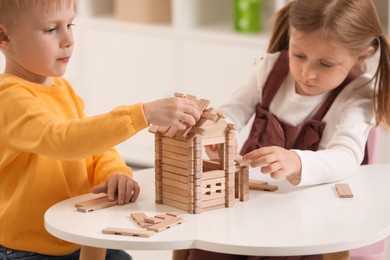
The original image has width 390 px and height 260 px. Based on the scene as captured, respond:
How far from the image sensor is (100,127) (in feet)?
5.19

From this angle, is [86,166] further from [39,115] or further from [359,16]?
[359,16]

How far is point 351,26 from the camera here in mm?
1991

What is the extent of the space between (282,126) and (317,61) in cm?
20

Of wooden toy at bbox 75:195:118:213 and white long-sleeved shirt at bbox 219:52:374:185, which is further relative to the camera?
white long-sleeved shirt at bbox 219:52:374:185

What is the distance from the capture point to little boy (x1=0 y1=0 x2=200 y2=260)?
1.67m

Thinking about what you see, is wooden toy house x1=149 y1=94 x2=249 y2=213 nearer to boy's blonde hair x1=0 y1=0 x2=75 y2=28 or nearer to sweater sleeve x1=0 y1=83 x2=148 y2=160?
sweater sleeve x1=0 y1=83 x2=148 y2=160

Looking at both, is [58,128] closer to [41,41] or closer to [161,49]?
[41,41]

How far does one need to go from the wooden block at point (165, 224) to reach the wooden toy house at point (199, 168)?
2.6 inches

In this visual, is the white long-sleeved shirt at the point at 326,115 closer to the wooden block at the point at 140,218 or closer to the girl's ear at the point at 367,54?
the girl's ear at the point at 367,54

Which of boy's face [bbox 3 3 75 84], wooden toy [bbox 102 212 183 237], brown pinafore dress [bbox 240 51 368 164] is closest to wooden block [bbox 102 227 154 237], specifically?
wooden toy [bbox 102 212 183 237]

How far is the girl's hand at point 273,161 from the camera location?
173cm

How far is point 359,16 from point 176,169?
62 cm

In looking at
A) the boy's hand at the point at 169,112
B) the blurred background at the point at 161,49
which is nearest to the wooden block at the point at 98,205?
the boy's hand at the point at 169,112

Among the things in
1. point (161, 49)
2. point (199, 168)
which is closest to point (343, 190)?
point (199, 168)
